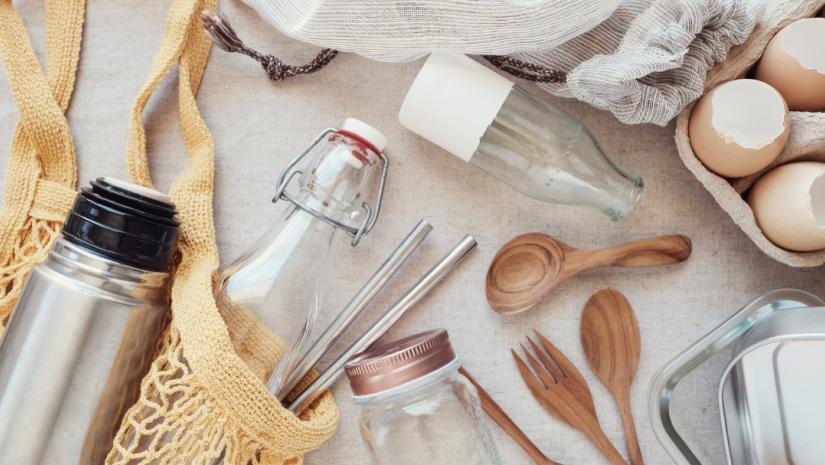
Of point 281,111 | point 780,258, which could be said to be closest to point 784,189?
point 780,258

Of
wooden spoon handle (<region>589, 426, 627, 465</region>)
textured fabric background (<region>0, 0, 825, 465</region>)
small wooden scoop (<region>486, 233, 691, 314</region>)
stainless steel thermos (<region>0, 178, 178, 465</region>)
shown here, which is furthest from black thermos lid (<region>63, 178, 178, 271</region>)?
wooden spoon handle (<region>589, 426, 627, 465</region>)

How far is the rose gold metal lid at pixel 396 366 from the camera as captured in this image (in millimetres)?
428

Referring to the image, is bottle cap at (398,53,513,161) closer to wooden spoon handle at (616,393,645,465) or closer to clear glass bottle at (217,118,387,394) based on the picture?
clear glass bottle at (217,118,387,394)

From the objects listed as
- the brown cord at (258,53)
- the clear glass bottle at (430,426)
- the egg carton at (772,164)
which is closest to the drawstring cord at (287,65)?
the brown cord at (258,53)

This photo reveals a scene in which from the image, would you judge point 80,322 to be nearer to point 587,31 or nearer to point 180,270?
point 180,270

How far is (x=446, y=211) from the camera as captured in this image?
0.55m

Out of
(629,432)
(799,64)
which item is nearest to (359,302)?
(629,432)

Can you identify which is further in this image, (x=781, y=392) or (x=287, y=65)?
(x=287, y=65)

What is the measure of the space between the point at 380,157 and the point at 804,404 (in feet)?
1.13

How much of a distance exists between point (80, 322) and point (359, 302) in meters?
0.20

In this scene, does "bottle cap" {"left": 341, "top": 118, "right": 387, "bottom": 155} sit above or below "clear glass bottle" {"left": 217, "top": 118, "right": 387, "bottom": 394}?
above

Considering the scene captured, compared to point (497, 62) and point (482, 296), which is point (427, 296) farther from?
point (497, 62)

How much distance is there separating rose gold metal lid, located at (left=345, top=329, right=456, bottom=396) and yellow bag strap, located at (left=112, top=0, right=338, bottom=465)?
0.07 metres

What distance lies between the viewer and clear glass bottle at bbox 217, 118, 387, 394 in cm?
49
